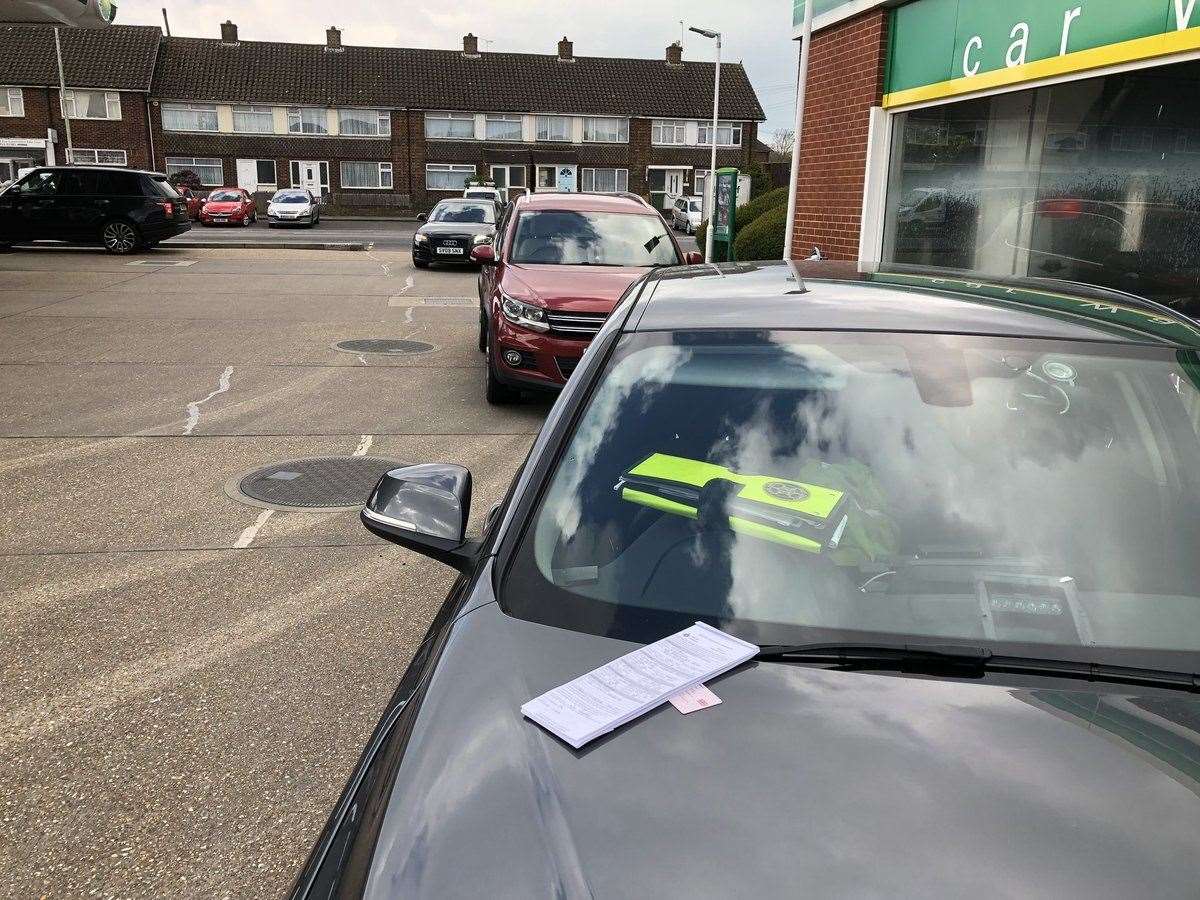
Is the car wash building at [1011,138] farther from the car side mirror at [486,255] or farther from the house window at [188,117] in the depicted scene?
the house window at [188,117]

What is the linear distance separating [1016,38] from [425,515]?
766 cm

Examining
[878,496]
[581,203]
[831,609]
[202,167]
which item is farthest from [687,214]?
[831,609]

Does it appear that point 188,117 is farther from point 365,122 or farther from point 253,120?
point 365,122

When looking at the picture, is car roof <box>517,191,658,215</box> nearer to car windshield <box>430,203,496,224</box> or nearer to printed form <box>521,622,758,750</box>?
printed form <box>521,622,758,750</box>

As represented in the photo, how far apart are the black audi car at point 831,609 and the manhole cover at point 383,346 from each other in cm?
902

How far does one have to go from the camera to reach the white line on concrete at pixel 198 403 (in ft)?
26.2

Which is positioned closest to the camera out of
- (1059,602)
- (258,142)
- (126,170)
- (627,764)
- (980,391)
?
(627,764)

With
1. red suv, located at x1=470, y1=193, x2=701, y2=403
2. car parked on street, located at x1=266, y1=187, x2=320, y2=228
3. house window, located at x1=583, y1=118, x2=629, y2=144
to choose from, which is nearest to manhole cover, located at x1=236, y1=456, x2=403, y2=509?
red suv, located at x1=470, y1=193, x2=701, y2=403

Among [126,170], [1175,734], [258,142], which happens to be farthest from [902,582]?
[258,142]

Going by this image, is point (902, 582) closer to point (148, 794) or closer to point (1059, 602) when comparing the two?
point (1059, 602)

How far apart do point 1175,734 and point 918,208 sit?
9196 millimetres

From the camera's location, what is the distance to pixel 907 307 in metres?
2.69

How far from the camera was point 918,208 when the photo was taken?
10.2 m

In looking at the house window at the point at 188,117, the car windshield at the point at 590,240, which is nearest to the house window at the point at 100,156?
the house window at the point at 188,117
